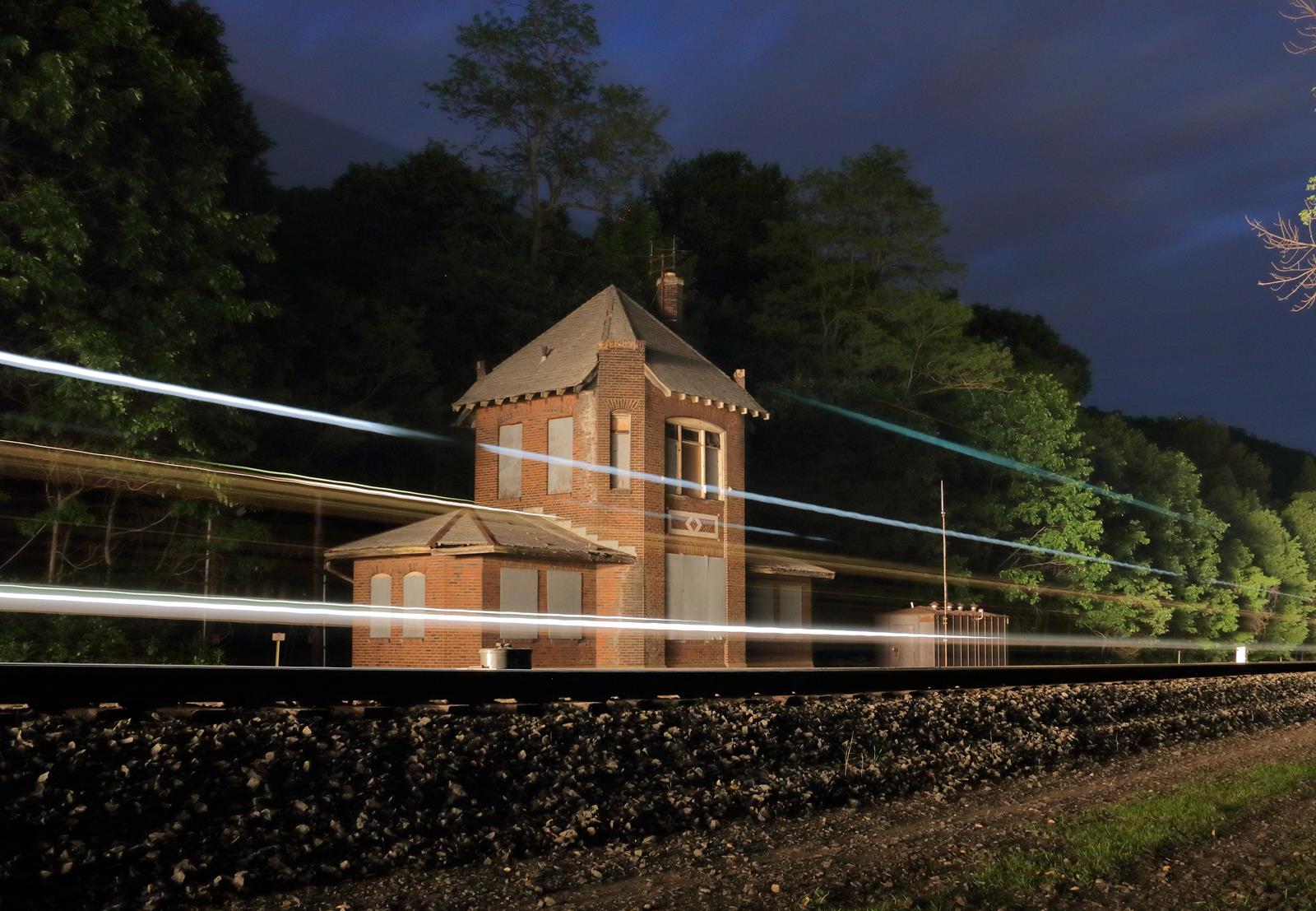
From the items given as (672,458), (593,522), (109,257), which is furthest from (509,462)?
(109,257)

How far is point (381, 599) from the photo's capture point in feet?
103

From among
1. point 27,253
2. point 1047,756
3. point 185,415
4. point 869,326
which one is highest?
point 869,326

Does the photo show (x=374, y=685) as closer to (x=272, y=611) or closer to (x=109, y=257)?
(x=272, y=611)

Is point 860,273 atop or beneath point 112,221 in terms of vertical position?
atop

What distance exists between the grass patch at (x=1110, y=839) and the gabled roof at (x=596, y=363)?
2250cm

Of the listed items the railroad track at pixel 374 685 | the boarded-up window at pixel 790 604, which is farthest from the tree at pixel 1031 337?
the railroad track at pixel 374 685

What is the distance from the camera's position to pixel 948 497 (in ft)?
177

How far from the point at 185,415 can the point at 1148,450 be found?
51.2 m

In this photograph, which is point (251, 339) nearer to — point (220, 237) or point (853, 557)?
point (220, 237)

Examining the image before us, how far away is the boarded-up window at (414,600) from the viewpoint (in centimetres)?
3070

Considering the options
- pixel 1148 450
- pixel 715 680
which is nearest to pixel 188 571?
pixel 715 680

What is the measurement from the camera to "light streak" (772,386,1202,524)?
161 feet

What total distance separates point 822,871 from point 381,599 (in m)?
24.3

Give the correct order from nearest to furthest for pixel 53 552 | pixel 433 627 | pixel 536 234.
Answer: pixel 53 552 < pixel 433 627 < pixel 536 234
